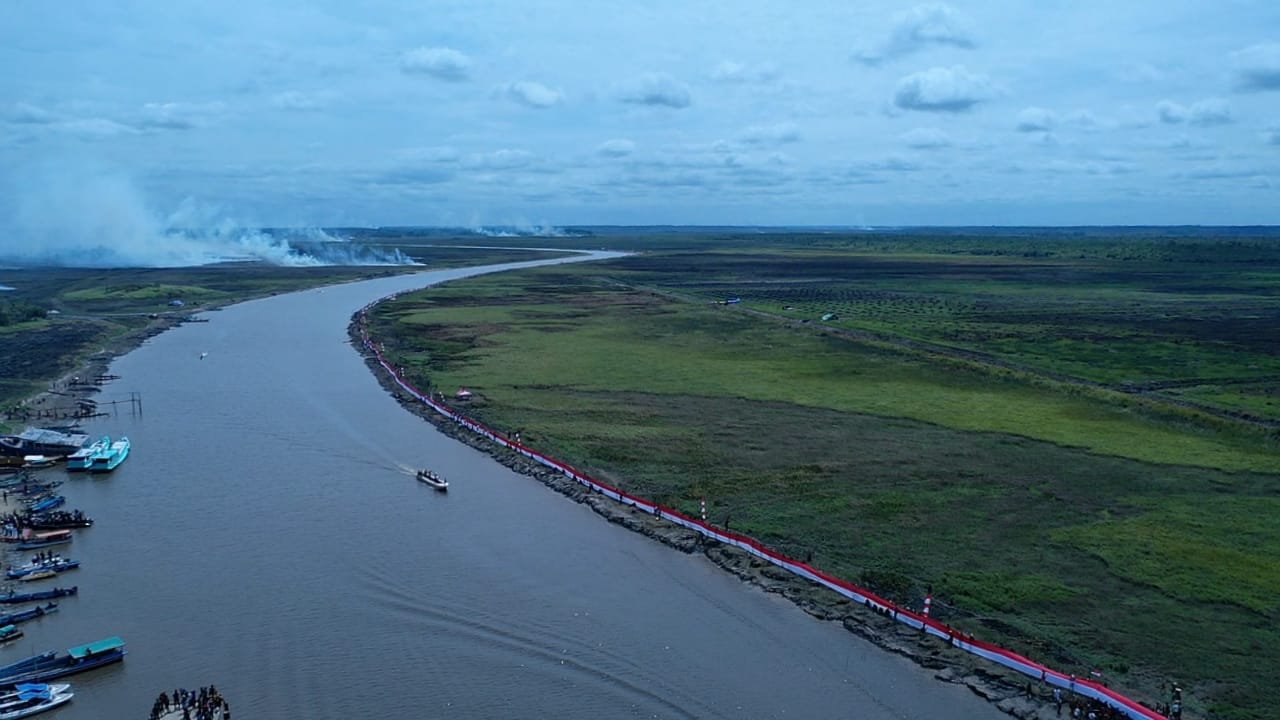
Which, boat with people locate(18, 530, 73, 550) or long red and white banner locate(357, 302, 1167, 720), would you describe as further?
boat with people locate(18, 530, 73, 550)

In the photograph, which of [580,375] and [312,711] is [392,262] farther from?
[312,711]

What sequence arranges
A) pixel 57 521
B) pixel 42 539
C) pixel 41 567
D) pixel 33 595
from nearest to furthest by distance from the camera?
1. pixel 33 595
2. pixel 41 567
3. pixel 42 539
4. pixel 57 521

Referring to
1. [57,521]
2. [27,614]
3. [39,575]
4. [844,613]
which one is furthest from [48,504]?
[844,613]

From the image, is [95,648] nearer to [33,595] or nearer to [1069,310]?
[33,595]

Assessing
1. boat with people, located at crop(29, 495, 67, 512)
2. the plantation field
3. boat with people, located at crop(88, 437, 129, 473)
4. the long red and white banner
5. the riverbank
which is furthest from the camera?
the plantation field

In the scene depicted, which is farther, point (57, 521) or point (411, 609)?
point (57, 521)

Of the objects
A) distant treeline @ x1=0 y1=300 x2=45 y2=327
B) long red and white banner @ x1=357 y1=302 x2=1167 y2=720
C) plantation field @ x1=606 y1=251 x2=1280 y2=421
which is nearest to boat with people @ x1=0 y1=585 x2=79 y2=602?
long red and white banner @ x1=357 y1=302 x2=1167 y2=720

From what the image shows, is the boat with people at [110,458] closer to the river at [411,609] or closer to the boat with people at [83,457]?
the boat with people at [83,457]

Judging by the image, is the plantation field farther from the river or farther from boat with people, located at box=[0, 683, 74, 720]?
boat with people, located at box=[0, 683, 74, 720]
